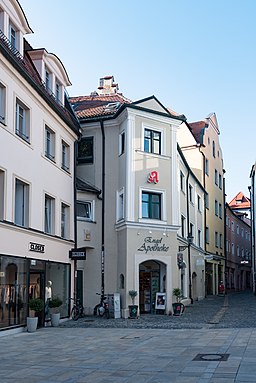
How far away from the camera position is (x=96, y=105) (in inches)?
1265

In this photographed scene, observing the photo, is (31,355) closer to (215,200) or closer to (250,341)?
(250,341)

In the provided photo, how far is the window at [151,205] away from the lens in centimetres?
2769

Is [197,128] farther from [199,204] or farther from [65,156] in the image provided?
[65,156]

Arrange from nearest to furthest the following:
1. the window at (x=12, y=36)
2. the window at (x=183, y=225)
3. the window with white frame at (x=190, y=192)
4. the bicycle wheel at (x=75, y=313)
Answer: the window at (x=12, y=36) → the bicycle wheel at (x=75, y=313) → the window at (x=183, y=225) → the window with white frame at (x=190, y=192)

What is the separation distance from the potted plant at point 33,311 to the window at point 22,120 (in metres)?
5.97

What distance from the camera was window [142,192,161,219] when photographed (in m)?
27.7

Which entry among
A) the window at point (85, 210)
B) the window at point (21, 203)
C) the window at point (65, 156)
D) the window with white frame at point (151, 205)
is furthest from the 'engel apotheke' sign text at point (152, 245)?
the window at point (21, 203)

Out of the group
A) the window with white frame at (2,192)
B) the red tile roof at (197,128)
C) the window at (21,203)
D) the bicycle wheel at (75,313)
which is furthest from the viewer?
the red tile roof at (197,128)

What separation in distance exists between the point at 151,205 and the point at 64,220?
4655 mm

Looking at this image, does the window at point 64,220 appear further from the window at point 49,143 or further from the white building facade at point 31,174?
the window at point 49,143

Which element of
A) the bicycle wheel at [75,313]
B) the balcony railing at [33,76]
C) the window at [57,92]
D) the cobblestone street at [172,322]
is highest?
the window at [57,92]

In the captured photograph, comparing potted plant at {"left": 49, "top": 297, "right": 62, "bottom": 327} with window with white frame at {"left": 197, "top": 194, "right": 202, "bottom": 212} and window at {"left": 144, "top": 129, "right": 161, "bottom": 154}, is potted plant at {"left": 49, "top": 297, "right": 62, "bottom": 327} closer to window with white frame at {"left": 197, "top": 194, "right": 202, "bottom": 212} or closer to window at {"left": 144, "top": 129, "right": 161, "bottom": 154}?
window at {"left": 144, "top": 129, "right": 161, "bottom": 154}

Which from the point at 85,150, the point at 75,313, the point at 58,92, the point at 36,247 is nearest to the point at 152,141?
the point at 85,150

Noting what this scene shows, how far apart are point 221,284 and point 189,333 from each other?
3495cm
